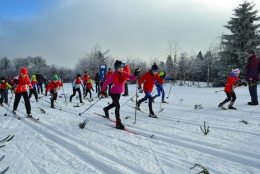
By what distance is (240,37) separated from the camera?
2281 centimetres

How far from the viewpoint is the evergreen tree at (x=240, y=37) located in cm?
2225

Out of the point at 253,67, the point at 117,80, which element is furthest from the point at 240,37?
the point at 117,80

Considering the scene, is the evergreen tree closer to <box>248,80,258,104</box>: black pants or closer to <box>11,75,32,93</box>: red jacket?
<box>248,80,258,104</box>: black pants

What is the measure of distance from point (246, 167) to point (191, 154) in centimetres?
80

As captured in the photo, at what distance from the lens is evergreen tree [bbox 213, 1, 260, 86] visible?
73.0ft

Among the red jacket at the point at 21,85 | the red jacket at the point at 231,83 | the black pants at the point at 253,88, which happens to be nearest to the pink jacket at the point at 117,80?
the red jacket at the point at 21,85

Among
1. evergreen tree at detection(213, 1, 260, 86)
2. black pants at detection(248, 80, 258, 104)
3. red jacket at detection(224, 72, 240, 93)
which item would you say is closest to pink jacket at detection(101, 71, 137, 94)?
red jacket at detection(224, 72, 240, 93)

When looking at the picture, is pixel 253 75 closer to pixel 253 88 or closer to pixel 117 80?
pixel 253 88

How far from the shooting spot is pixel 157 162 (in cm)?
293

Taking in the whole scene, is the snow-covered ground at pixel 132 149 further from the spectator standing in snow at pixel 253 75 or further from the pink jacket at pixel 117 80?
the spectator standing in snow at pixel 253 75

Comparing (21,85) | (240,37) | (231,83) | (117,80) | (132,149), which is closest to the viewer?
(132,149)

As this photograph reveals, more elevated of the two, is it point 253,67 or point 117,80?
point 253,67

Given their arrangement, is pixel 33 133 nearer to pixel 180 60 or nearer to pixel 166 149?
pixel 166 149

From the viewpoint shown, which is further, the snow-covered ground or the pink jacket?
the pink jacket
